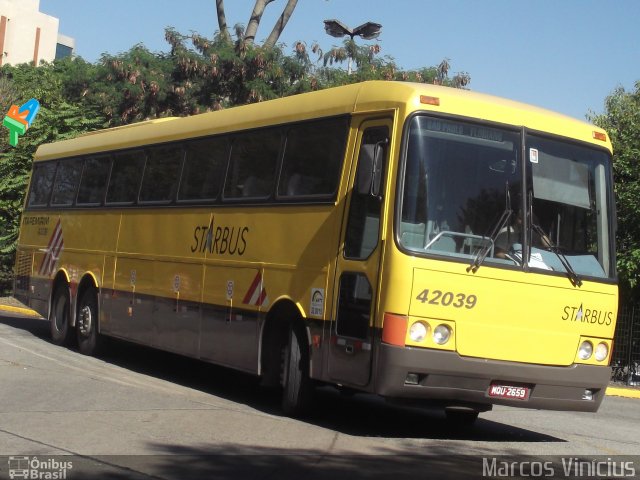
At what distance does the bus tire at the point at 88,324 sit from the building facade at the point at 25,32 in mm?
75832

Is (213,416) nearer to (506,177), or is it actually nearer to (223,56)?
(506,177)

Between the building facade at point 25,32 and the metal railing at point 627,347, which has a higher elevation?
the building facade at point 25,32

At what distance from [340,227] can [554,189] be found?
215cm

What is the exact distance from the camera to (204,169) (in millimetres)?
13391

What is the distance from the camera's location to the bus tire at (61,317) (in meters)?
17.4

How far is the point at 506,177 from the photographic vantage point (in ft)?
32.1

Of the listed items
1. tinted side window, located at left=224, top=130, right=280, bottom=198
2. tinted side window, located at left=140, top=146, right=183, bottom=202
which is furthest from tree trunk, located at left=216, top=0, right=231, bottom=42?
tinted side window, located at left=224, top=130, right=280, bottom=198

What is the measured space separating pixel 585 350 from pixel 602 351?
25cm

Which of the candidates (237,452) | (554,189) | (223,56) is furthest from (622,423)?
(223,56)

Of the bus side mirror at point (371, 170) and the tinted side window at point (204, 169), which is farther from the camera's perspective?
the tinted side window at point (204, 169)

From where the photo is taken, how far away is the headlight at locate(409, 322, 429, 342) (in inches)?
363

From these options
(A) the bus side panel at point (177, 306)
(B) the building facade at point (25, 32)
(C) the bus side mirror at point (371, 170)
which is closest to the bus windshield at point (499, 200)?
(C) the bus side mirror at point (371, 170)

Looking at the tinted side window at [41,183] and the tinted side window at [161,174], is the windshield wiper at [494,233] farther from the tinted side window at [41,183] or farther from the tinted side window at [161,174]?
the tinted side window at [41,183]

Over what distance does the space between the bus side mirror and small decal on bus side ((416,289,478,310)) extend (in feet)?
3.49
